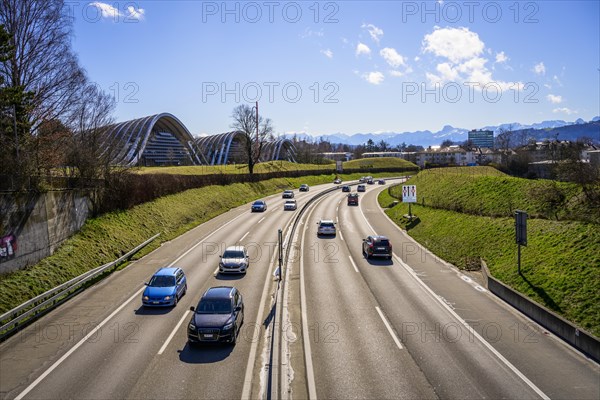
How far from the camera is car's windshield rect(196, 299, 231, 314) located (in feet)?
53.7

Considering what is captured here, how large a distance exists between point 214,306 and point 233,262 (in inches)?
362

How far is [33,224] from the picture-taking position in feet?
77.1

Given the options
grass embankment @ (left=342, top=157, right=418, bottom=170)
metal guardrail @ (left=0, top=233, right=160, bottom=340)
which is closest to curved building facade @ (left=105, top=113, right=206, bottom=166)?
grass embankment @ (left=342, top=157, right=418, bottom=170)

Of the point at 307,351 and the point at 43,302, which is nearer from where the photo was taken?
the point at 307,351

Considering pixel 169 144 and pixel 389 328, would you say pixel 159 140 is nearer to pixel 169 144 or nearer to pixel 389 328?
pixel 169 144

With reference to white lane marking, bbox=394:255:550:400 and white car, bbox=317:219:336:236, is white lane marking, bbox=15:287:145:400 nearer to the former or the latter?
white lane marking, bbox=394:255:550:400

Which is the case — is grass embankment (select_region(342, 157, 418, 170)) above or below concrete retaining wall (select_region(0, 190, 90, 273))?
above

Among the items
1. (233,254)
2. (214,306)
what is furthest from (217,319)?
(233,254)

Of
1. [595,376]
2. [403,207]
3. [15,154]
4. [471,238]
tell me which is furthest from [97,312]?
[403,207]

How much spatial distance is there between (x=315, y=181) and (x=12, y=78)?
263ft

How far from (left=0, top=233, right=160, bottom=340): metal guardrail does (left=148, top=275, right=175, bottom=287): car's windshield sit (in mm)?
4735

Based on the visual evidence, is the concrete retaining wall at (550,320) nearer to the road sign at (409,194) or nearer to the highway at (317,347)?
the highway at (317,347)

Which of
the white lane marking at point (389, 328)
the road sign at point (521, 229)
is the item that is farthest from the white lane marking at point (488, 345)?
the road sign at point (521, 229)

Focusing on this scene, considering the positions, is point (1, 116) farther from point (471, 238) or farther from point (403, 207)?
point (403, 207)
